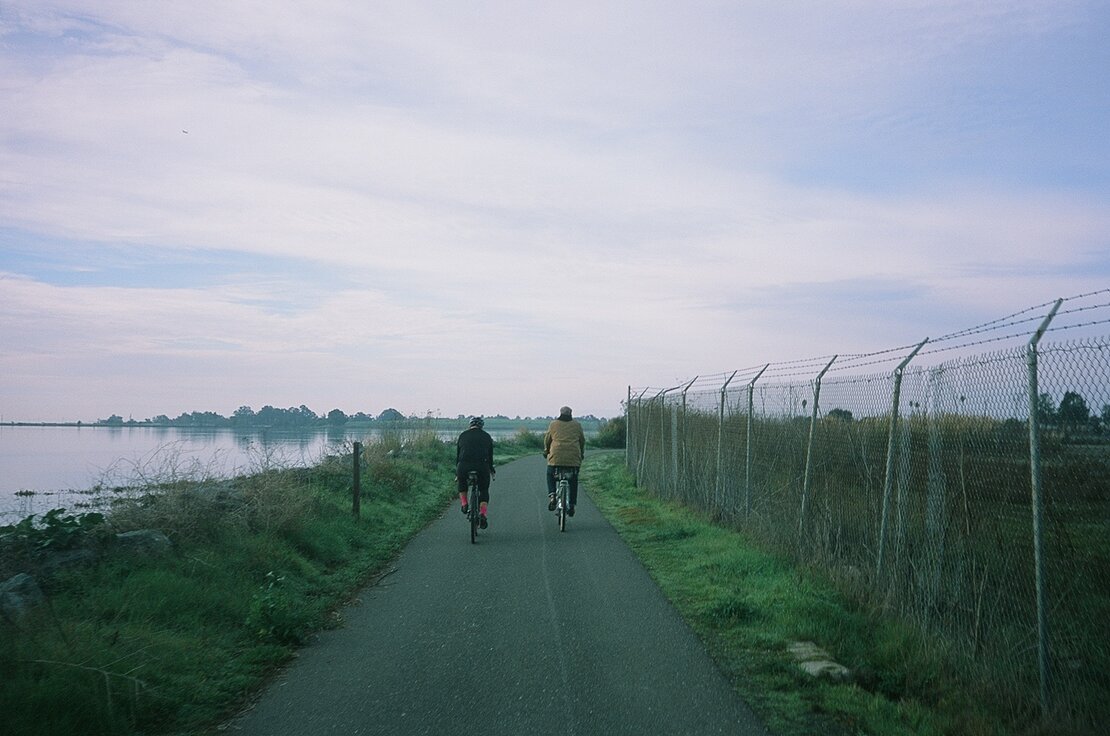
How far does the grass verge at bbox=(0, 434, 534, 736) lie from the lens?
5523 millimetres

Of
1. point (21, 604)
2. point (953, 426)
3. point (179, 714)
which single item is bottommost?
point (179, 714)

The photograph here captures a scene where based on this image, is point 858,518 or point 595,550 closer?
point 858,518

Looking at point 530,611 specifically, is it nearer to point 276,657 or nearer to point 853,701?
point 276,657

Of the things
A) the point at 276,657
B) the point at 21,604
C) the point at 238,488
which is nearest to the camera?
the point at 21,604

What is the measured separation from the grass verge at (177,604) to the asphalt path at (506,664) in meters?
0.46

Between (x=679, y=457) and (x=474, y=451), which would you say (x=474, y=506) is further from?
(x=679, y=457)

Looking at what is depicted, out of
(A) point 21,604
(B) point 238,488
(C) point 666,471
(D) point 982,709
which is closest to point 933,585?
(D) point 982,709

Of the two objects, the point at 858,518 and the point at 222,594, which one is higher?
the point at 858,518

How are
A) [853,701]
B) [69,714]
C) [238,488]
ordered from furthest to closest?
1. [238,488]
2. [853,701]
3. [69,714]

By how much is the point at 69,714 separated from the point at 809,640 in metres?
5.46

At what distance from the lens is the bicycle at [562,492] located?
14688 mm

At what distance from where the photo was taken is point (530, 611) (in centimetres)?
852

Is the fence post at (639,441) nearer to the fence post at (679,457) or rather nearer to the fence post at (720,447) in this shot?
the fence post at (679,457)

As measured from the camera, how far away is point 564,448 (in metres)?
15.5
